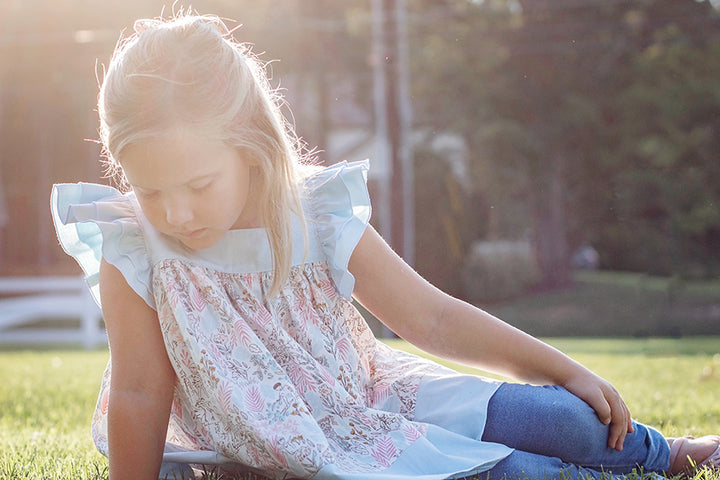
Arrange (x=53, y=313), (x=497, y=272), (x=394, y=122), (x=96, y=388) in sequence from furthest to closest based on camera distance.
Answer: (x=497, y=272), (x=394, y=122), (x=53, y=313), (x=96, y=388)

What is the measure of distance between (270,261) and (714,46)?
47.5 feet

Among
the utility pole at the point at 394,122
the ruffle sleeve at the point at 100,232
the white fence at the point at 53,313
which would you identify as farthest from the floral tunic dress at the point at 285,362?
the utility pole at the point at 394,122

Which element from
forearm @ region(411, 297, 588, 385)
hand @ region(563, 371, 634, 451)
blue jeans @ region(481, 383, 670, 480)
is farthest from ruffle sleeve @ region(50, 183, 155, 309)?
hand @ region(563, 371, 634, 451)

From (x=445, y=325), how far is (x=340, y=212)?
355 mm

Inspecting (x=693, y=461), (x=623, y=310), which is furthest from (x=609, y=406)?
(x=623, y=310)

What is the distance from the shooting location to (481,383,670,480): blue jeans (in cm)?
182

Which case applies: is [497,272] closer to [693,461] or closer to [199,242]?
[693,461]

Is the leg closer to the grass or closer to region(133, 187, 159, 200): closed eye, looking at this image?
the grass

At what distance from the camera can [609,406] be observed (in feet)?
6.19

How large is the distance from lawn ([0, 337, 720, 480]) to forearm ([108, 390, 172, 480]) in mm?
244

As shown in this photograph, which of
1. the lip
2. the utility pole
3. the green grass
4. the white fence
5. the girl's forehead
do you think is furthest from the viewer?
the green grass

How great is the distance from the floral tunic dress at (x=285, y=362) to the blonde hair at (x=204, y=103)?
9 centimetres

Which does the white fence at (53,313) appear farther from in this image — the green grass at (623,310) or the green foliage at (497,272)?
the green foliage at (497,272)

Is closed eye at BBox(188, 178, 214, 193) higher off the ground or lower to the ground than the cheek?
higher
